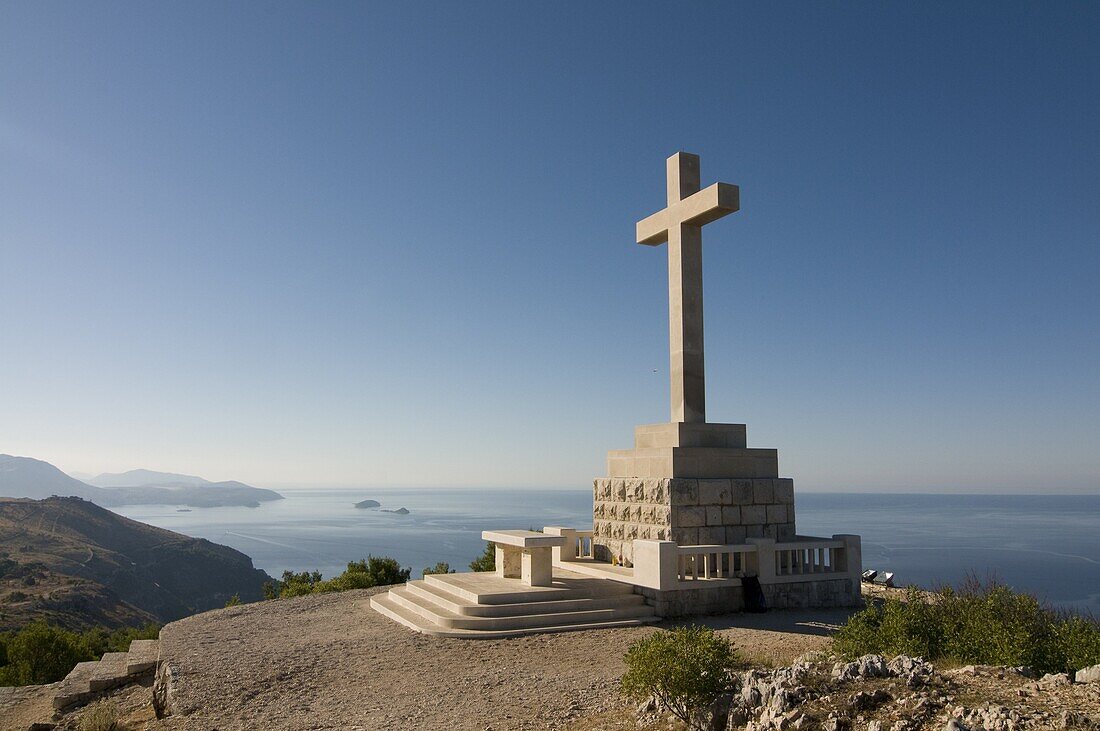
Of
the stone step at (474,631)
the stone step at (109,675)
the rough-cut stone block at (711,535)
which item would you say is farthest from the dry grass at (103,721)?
the rough-cut stone block at (711,535)

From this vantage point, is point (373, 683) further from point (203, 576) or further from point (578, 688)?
point (203, 576)

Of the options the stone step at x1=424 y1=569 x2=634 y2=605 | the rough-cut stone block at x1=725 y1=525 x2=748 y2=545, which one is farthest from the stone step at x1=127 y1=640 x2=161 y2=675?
the rough-cut stone block at x1=725 y1=525 x2=748 y2=545

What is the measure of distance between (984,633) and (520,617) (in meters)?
5.53

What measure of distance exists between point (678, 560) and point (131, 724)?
7323mm

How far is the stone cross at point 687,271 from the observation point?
1284 centimetres

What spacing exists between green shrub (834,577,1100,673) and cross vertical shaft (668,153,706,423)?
218 inches

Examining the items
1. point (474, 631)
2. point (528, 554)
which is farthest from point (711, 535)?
point (474, 631)

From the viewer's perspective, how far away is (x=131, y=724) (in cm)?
762

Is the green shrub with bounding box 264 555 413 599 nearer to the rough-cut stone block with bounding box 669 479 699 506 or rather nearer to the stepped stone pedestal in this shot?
the stepped stone pedestal

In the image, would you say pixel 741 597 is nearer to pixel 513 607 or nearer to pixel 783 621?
pixel 783 621

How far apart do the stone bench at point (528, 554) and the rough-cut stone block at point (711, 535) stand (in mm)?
2375

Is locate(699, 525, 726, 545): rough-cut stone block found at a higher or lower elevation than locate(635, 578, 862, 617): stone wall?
higher

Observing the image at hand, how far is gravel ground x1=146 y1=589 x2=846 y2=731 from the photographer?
6484 mm

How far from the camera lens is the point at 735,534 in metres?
12.3
